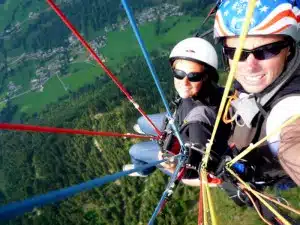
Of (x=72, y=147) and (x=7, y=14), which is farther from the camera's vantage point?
(x=7, y=14)

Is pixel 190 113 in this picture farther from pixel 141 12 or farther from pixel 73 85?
pixel 141 12

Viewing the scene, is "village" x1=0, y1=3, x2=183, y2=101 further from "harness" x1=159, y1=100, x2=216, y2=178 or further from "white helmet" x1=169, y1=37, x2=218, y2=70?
"harness" x1=159, y1=100, x2=216, y2=178

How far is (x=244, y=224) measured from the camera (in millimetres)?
11688

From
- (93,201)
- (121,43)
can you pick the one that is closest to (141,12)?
(121,43)

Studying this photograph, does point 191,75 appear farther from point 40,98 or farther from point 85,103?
point 40,98

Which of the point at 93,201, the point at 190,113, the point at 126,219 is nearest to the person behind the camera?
the point at 190,113

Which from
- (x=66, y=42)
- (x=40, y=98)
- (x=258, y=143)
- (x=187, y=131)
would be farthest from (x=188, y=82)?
(x=66, y=42)

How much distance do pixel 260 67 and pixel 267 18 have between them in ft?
1.43

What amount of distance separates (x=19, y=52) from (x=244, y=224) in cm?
14682

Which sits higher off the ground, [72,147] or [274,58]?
[274,58]

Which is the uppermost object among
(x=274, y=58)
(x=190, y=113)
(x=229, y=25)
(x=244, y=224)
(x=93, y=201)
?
(x=229, y=25)

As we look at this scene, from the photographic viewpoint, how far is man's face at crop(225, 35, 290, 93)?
9.51 feet

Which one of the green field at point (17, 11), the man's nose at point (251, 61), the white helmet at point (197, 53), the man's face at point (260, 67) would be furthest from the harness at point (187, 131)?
the green field at point (17, 11)

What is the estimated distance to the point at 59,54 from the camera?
135750 mm
